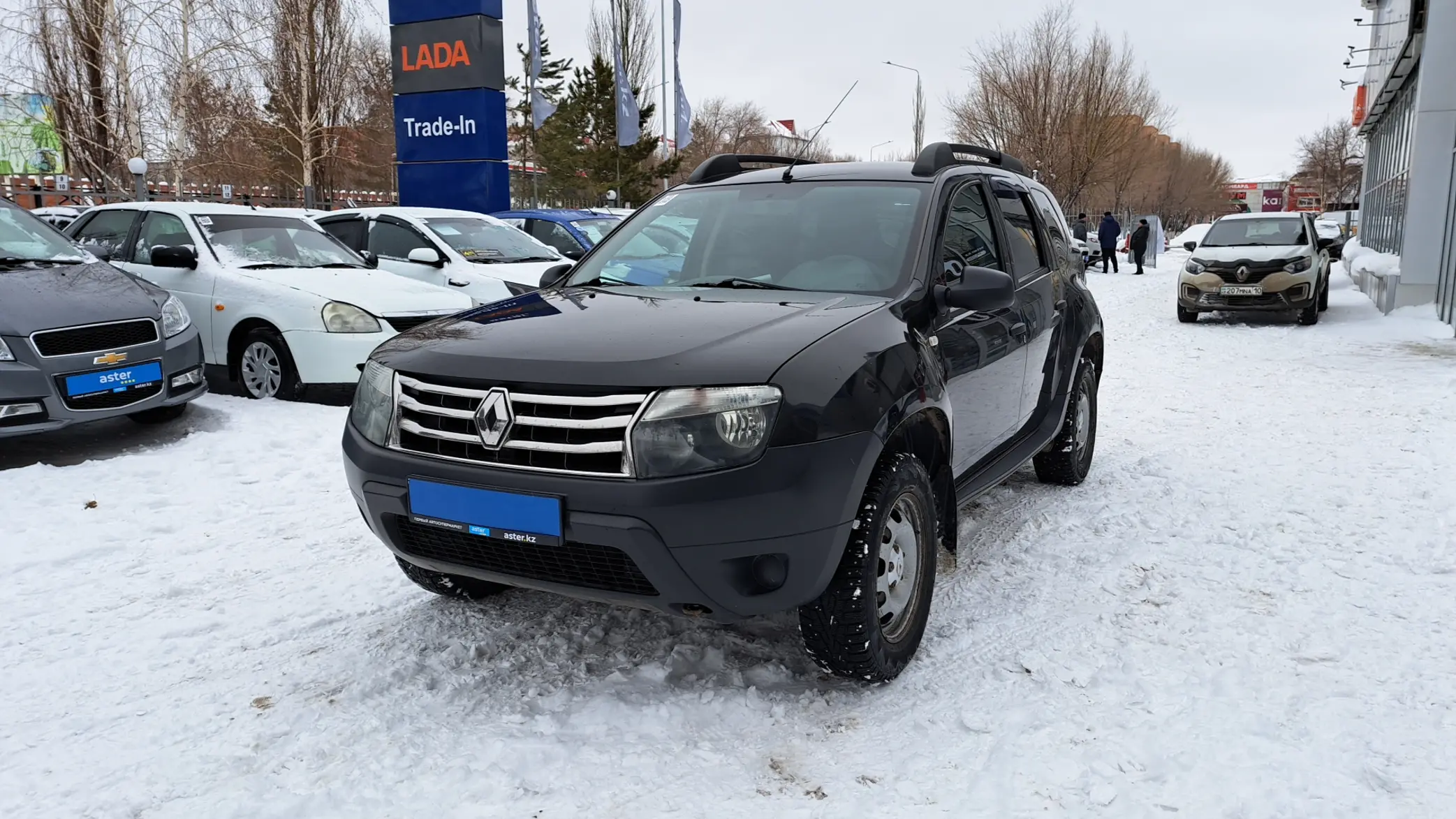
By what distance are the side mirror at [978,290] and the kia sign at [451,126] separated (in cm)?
1468

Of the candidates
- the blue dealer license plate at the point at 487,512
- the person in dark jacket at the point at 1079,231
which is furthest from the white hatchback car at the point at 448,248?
the person in dark jacket at the point at 1079,231

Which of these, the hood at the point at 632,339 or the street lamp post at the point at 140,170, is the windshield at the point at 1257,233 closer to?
the hood at the point at 632,339

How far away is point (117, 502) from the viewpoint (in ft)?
17.0

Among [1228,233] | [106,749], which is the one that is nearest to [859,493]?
[106,749]

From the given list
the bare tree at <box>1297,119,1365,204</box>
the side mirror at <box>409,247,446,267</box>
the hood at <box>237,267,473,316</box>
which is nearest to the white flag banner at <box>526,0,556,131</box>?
the side mirror at <box>409,247,446,267</box>

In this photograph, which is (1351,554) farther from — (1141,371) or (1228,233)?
(1228,233)

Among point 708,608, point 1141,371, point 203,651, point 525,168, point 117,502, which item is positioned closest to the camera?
point 708,608

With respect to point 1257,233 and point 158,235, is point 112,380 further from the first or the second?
point 1257,233

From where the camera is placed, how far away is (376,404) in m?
3.14

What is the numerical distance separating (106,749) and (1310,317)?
14644mm

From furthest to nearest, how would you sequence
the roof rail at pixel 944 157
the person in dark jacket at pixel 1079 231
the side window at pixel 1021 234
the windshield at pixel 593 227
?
the person in dark jacket at pixel 1079 231, the windshield at pixel 593 227, the side window at pixel 1021 234, the roof rail at pixel 944 157

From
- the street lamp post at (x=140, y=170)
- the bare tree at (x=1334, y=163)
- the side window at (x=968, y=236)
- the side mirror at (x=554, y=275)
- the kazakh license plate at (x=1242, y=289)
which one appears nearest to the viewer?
the side window at (x=968, y=236)

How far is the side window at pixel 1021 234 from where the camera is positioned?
460 cm

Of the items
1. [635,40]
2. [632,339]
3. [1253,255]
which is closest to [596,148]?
[635,40]
